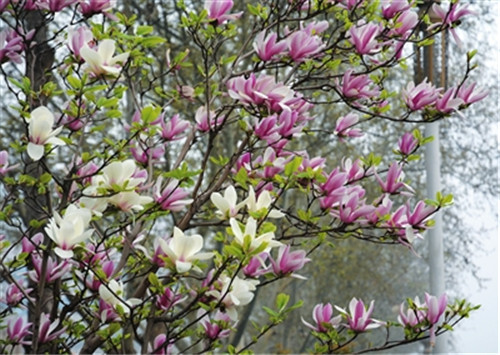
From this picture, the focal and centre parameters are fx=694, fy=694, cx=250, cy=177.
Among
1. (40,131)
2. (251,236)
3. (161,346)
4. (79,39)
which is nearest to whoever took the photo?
(251,236)

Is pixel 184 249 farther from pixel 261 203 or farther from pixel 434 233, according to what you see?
pixel 434 233

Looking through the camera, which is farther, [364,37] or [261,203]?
[364,37]

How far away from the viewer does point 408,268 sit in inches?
267

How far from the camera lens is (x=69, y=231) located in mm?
869

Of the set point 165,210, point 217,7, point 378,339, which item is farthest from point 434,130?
point 378,339

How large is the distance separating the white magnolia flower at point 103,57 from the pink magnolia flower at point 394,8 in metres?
0.55

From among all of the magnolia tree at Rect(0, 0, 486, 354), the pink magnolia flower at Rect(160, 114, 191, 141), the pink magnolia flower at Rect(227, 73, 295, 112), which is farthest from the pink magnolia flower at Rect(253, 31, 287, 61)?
the pink magnolia flower at Rect(160, 114, 191, 141)

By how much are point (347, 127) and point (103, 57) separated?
1.77 feet

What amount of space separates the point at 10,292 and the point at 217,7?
0.64 meters

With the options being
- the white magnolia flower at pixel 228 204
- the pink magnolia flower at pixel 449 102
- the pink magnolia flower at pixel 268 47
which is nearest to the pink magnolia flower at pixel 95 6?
the pink magnolia flower at pixel 268 47

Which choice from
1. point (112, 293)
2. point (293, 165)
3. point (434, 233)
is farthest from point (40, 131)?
point (434, 233)

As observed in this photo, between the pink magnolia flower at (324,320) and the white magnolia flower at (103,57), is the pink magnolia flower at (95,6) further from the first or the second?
the pink magnolia flower at (324,320)

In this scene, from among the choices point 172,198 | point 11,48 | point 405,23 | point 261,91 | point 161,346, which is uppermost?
point 405,23

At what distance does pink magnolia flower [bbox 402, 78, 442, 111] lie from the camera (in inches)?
48.4
